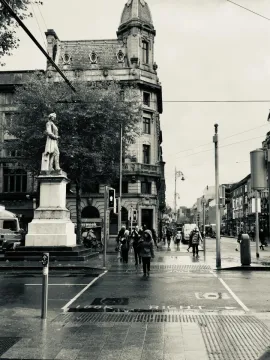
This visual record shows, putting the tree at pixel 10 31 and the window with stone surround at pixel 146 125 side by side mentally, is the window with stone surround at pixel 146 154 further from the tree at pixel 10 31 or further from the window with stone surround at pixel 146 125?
the tree at pixel 10 31

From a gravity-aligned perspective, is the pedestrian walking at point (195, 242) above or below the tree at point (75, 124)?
below

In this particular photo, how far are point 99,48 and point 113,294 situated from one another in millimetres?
51940

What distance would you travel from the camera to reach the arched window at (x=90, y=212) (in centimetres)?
5509

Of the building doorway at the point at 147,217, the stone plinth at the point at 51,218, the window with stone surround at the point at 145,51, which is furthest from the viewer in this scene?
the window with stone surround at the point at 145,51

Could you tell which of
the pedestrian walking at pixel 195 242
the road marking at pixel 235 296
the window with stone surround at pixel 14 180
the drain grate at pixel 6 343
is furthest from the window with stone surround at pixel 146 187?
the drain grate at pixel 6 343

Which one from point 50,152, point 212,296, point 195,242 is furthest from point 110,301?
point 195,242

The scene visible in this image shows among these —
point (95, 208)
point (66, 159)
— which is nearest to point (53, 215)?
point (66, 159)

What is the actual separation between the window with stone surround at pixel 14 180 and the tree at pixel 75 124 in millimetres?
16971

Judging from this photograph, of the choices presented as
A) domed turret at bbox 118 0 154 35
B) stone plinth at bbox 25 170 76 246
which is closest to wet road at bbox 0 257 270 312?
stone plinth at bbox 25 170 76 246

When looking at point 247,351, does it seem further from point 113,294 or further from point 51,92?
point 51,92

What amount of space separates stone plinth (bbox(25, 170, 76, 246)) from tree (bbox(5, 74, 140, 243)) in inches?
496

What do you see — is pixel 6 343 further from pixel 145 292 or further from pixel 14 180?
pixel 14 180

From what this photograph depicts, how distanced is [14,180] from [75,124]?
71.4ft

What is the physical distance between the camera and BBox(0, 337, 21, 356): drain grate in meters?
6.62
